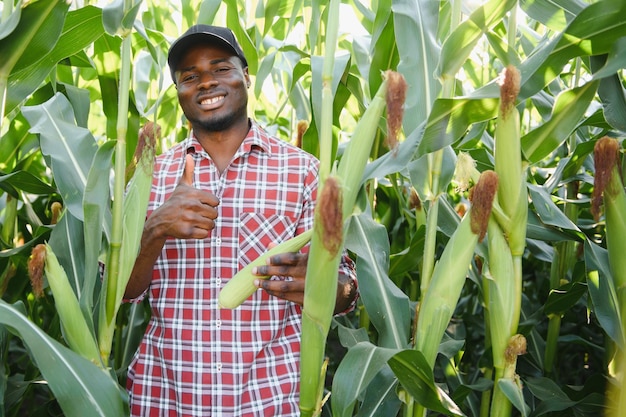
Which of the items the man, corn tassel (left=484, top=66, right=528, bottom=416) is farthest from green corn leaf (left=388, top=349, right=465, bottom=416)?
the man

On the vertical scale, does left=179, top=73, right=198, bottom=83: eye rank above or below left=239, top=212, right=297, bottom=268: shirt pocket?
above

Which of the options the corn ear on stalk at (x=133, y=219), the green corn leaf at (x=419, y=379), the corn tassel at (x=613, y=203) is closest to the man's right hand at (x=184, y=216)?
the corn ear on stalk at (x=133, y=219)

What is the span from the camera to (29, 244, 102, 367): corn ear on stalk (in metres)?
1.70

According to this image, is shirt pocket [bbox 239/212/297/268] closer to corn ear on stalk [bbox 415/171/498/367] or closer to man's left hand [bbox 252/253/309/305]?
man's left hand [bbox 252/253/309/305]

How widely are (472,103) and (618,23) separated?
428 mm

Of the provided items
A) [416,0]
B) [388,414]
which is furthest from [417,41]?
[388,414]

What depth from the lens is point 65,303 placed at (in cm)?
173

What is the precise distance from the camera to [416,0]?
203cm

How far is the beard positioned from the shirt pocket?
1.17ft

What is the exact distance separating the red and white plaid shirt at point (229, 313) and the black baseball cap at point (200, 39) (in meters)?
0.33

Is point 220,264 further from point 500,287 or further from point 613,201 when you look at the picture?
point 613,201

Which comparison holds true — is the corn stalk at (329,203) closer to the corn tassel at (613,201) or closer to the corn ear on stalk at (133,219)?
the corn ear on stalk at (133,219)

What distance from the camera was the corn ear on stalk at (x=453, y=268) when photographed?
5.63 ft

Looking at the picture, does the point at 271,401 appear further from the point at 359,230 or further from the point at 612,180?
the point at 612,180
